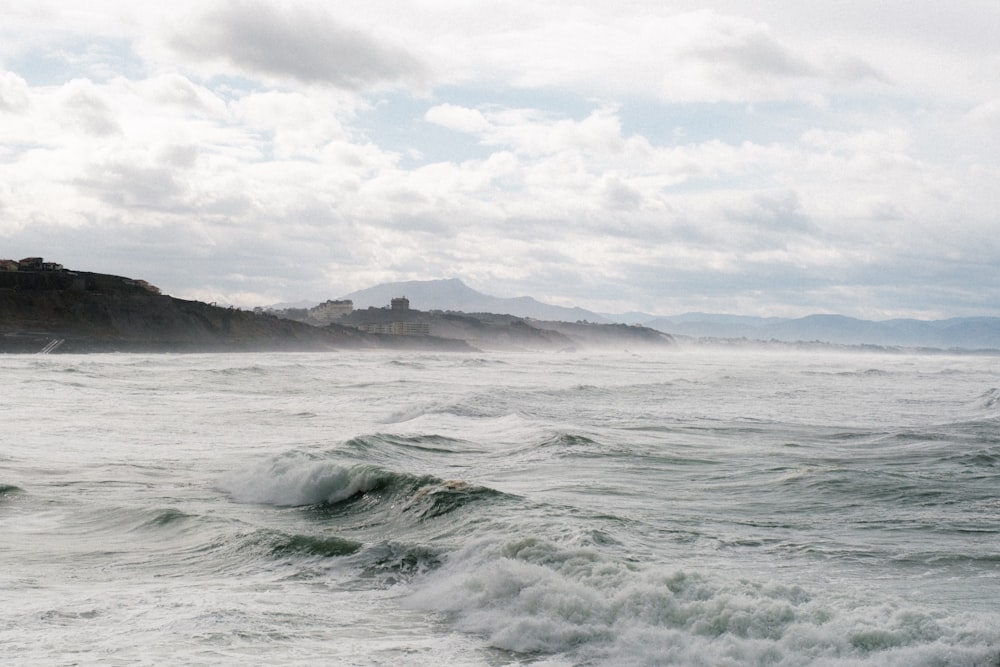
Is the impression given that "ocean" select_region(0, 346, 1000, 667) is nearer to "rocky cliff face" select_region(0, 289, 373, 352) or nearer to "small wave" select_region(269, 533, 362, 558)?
"small wave" select_region(269, 533, 362, 558)

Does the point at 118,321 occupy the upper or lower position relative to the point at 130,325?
upper

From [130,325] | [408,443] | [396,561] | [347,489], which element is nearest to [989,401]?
[408,443]

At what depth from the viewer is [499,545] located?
9.18 meters

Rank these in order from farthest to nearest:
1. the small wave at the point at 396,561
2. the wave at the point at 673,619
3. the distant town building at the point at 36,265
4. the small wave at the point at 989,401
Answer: the distant town building at the point at 36,265 < the small wave at the point at 989,401 < the small wave at the point at 396,561 < the wave at the point at 673,619

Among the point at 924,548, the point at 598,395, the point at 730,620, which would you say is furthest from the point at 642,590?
the point at 598,395

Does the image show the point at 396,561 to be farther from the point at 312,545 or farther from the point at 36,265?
the point at 36,265

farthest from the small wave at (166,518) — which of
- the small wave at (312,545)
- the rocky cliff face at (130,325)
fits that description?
the rocky cliff face at (130,325)

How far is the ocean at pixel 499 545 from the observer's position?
6719 millimetres

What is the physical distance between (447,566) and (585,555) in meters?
1.40

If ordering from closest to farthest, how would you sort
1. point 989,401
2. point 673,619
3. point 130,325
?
point 673,619 < point 989,401 < point 130,325

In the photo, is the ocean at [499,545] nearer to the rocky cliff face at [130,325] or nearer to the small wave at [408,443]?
the small wave at [408,443]

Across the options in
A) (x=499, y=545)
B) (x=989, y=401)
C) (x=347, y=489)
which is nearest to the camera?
(x=499, y=545)

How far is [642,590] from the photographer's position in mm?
7551

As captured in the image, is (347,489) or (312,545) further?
(347,489)
